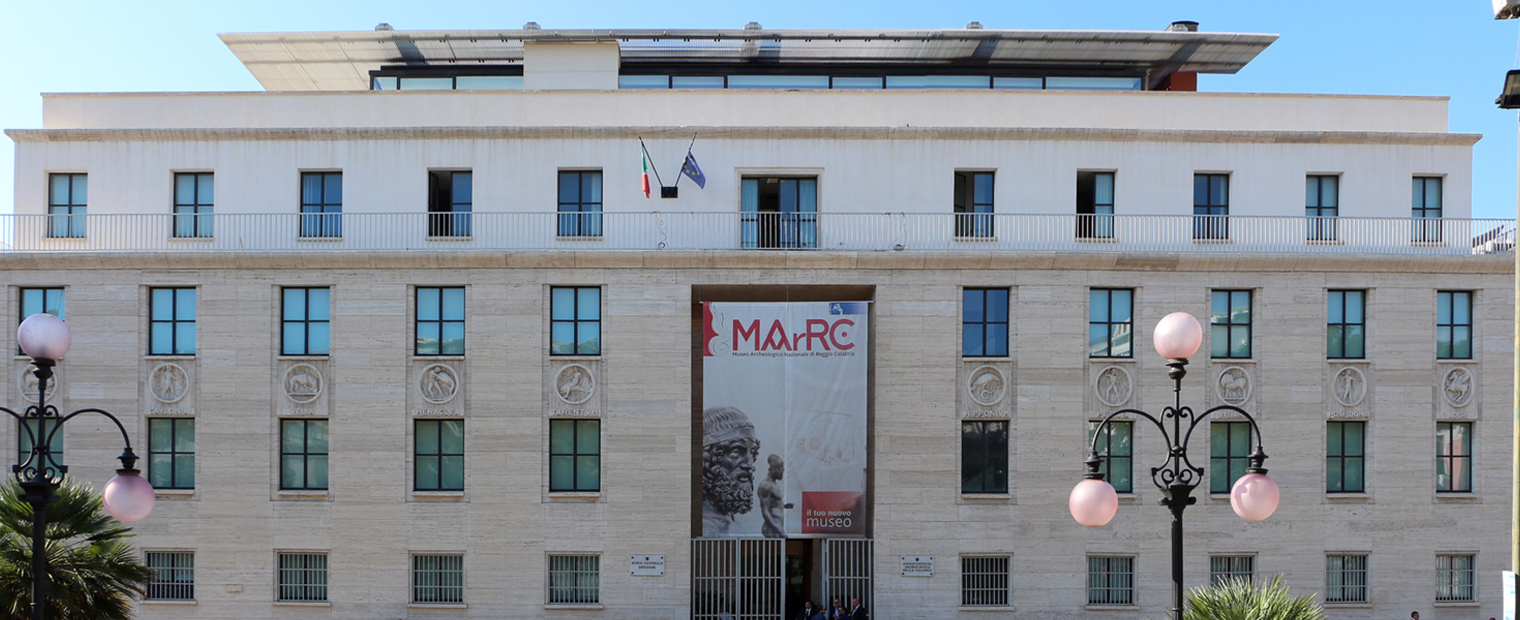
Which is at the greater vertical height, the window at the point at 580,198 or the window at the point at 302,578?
the window at the point at 580,198

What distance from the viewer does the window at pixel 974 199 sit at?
23.3m

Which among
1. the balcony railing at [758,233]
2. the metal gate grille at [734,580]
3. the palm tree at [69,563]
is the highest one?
the balcony railing at [758,233]

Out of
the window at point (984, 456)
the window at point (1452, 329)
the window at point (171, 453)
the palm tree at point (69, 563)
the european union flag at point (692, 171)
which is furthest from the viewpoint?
the window at point (1452, 329)

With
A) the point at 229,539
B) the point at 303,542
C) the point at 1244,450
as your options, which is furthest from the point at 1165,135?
the point at 229,539

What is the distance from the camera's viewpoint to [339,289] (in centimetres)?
2200

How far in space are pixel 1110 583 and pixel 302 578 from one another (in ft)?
59.0

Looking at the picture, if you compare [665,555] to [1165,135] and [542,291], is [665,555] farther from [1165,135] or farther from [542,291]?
[1165,135]

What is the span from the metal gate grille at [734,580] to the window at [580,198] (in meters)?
7.73

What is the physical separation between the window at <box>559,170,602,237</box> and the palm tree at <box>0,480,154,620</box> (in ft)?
36.3

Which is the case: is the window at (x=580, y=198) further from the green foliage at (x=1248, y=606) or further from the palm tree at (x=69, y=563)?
the green foliage at (x=1248, y=606)

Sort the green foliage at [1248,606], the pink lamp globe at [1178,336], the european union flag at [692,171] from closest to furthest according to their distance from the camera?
the pink lamp globe at [1178,336], the green foliage at [1248,606], the european union flag at [692,171]

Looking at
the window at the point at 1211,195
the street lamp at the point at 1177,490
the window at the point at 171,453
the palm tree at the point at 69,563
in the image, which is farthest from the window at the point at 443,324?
the window at the point at 1211,195

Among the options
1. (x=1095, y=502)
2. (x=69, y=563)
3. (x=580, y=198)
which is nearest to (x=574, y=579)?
(x=580, y=198)

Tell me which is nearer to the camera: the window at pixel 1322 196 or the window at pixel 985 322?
the window at pixel 985 322
